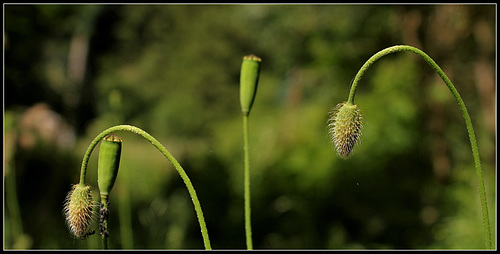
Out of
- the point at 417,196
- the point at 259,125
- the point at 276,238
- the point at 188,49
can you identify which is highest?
the point at 188,49

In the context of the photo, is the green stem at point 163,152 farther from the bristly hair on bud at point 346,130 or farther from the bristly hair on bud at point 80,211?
the bristly hair on bud at point 346,130

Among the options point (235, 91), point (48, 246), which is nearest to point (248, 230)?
point (48, 246)

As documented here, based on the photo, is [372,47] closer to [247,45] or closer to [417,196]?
[417,196]

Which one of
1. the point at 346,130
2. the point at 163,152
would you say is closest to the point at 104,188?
the point at 163,152

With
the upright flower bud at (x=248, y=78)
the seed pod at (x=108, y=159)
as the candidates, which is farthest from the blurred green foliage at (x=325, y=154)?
the seed pod at (x=108, y=159)

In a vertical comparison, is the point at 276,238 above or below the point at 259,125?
below

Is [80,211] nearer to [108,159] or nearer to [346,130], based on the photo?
[108,159]

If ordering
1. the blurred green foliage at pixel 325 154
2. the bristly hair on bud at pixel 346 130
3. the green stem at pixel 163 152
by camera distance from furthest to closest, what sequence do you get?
the blurred green foliage at pixel 325 154, the bristly hair on bud at pixel 346 130, the green stem at pixel 163 152
